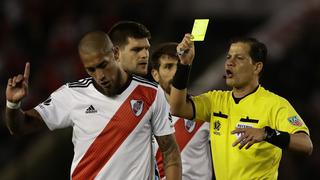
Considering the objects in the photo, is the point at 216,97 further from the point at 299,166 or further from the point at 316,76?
the point at 316,76

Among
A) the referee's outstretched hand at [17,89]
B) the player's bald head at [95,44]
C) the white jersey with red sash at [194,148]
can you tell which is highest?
the player's bald head at [95,44]

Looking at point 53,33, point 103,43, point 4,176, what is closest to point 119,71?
point 103,43

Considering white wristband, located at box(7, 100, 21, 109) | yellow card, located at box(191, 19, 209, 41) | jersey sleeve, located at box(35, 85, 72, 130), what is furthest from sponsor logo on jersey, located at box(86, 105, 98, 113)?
yellow card, located at box(191, 19, 209, 41)

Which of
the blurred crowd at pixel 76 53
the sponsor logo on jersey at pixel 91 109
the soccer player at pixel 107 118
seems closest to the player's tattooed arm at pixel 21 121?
the soccer player at pixel 107 118

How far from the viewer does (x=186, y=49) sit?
19.9 feet

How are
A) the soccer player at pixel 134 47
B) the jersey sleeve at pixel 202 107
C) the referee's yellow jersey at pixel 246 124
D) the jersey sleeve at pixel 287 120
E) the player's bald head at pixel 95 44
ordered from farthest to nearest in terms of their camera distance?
the soccer player at pixel 134 47 → the jersey sleeve at pixel 202 107 → the referee's yellow jersey at pixel 246 124 → the jersey sleeve at pixel 287 120 → the player's bald head at pixel 95 44

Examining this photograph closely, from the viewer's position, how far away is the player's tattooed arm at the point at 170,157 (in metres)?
5.84

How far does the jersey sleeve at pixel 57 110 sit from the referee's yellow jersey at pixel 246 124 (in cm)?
112

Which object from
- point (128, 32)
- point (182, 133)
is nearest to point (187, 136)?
point (182, 133)

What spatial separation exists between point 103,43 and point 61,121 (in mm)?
623

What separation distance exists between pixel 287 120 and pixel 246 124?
1.15 ft

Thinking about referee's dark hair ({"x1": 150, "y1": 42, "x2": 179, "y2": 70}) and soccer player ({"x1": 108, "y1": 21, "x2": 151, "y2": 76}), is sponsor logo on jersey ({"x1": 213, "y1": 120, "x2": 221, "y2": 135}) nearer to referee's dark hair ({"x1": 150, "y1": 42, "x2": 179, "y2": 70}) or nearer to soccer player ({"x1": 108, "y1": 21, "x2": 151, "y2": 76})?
soccer player ({"x1": 108, "y1": 21, "x2": 151, "y2": 76})

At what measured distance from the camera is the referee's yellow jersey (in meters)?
6.19

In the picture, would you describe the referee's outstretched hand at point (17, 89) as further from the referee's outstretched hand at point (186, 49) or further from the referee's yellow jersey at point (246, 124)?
the referee's yellow jersey at point (246, 124)
